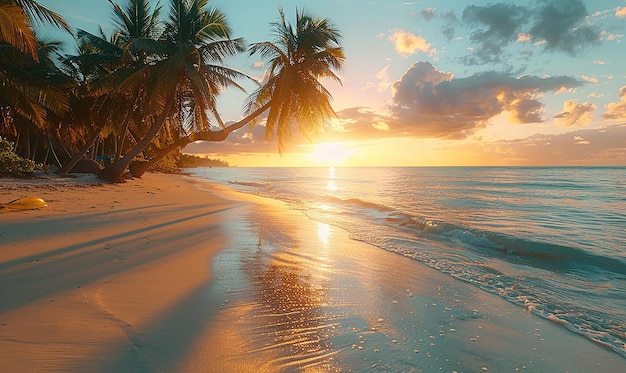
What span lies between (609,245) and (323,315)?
8755 millimetres

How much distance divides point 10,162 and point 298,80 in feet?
47.3

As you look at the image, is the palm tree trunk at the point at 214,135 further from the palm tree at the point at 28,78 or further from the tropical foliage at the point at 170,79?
the palm tree at the point at 28,78

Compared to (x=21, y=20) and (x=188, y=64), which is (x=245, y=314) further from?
(x=188, y=64)

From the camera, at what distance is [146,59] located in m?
17.6

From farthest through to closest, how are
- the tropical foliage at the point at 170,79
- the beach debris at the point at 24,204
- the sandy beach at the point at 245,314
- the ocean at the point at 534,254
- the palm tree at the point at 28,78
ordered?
1. the tropical foliage at the point at 170,79
2. the palm tree at the point at 28,78
3. the beach debris at the point at 24,204
4. the ocean at the point at 534,254
5. the sandy beach at the point at 245,314

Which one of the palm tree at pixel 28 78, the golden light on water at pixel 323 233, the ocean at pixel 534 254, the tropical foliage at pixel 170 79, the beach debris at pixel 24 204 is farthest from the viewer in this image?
the tropical foliage at pixel 170 79

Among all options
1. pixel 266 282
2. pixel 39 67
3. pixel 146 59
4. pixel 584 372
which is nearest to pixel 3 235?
pixel 266 282

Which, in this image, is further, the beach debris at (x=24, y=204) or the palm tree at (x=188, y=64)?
the palm tree at (x=188, y=64)

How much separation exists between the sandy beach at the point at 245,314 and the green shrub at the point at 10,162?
1233cm

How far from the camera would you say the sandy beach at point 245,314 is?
2512 mm

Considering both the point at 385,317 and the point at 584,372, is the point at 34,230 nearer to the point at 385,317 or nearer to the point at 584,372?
the point at 385,317

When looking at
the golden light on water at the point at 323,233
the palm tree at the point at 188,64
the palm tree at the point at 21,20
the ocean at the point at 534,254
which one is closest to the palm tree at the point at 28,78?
the palm tree at the point at 21,20

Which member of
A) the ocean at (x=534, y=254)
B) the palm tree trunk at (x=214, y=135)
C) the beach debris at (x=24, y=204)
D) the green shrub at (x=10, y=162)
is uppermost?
the palm tree trunk at (x=214, y=135)

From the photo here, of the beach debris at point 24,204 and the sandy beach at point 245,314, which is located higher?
the beach debris at point 24,204
